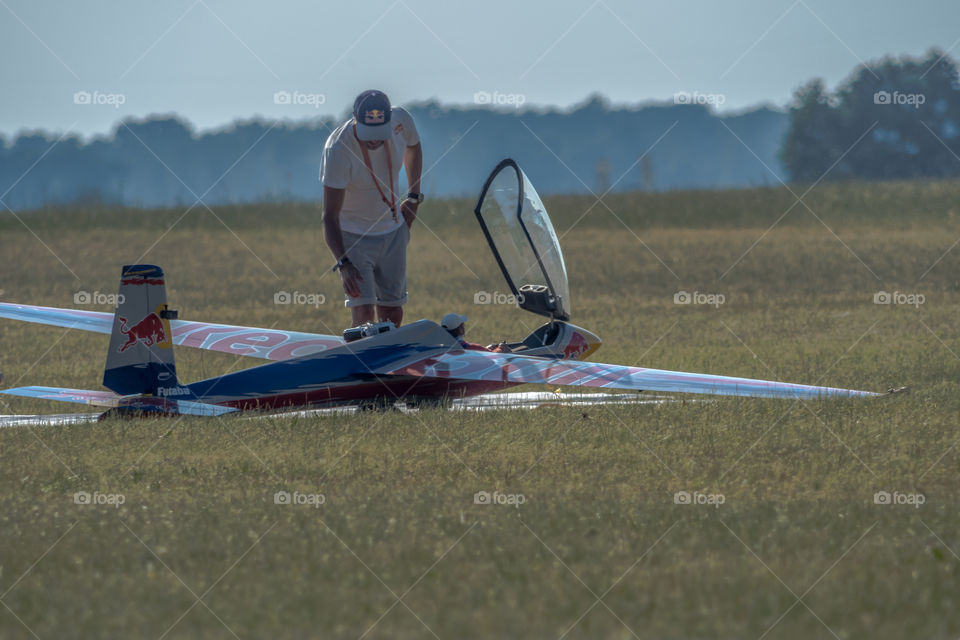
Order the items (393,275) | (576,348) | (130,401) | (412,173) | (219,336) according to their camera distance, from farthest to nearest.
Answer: (219,336) → (412,173) → (393,275) → (576,348) → (130,401)

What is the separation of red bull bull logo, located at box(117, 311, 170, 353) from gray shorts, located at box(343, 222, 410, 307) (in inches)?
94.2

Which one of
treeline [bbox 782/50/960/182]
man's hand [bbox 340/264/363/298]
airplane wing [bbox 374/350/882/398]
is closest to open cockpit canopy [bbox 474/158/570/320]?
airplane wing [bbox 374/350/882/398]

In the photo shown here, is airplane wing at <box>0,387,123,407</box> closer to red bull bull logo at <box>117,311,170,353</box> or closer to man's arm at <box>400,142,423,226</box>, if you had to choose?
red bull bull logo at <box>117,311,170,353</box>

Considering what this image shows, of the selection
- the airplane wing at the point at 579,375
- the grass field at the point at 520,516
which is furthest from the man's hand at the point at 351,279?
the grass field at the point at 520,516

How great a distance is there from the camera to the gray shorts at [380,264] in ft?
37.8

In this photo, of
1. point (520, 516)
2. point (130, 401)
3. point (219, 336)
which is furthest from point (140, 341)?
point (520, 516)

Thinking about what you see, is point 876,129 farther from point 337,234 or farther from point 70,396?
point 70,396

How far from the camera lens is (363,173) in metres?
11.5

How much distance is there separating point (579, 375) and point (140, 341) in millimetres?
3787

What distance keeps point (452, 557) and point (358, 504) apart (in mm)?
1241

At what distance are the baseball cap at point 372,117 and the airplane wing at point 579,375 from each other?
2437mm

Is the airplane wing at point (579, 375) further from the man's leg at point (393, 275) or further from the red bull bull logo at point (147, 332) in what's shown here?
the red bull bull logo at point (147, 332)

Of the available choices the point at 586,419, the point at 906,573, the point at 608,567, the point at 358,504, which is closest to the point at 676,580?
the point at 608,567

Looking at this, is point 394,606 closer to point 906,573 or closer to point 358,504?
point 358,504
